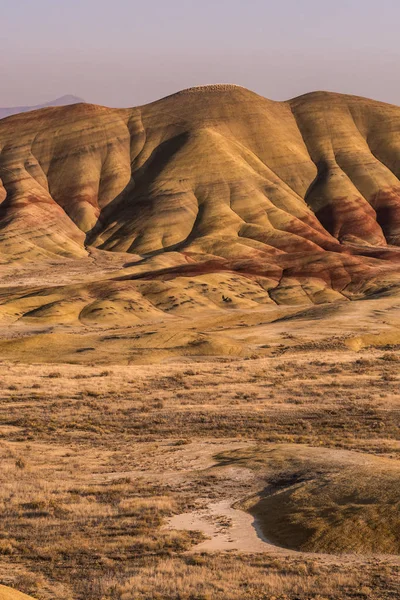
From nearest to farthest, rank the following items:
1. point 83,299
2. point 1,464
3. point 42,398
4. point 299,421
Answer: point 1,464 < point 299,421 < point 42,398 < point 83,299

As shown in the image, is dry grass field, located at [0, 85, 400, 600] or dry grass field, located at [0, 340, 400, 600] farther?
dry grass field, located at [0, 85, 400, 600]

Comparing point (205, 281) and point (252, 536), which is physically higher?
point (252, 536)

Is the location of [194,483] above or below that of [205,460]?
above

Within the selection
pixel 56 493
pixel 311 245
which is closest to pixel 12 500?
pixel 56 493

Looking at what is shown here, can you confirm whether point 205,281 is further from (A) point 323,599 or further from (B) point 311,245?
(A) point 323,599

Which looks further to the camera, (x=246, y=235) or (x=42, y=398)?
(x=246, y=235)

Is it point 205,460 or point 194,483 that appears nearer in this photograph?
point 194,483

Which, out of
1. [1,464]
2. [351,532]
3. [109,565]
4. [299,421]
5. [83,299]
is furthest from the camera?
[83,299]

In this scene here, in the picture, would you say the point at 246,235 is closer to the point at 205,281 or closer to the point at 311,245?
the point at 311,245

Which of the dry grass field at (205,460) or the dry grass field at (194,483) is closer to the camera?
the dry grass field at (194,483)
